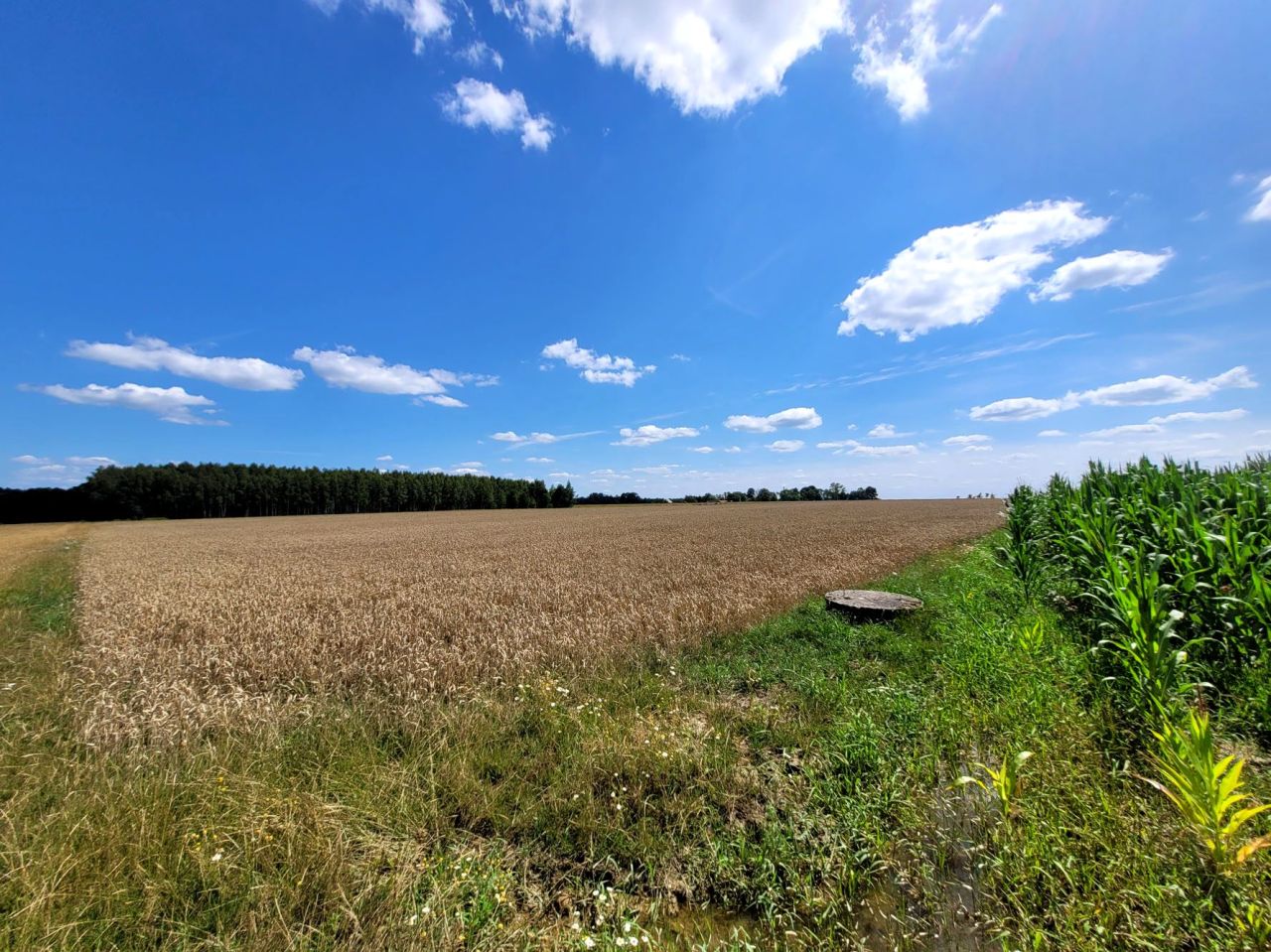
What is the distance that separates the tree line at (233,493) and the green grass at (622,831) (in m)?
97.7

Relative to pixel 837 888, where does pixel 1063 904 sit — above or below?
above

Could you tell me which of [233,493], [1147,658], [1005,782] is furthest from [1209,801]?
[233,493]

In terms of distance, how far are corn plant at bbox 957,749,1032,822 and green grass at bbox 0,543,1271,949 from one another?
63 mm

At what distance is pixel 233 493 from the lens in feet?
274

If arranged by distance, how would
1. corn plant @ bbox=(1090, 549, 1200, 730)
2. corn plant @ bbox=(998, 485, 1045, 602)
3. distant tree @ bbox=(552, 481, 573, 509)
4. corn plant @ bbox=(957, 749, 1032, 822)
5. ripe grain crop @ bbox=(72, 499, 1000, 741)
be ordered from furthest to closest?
1. distant tree @ bbox=(552, 481, 573, 509)
2. corn plant @ bbox=(998, 485, 1045, 602)
3. ripe grain crop @ bbox=(72, 499, 1000, 741)
4. corn plant @ bbox=(1090, 549, 1200, 730)
5. corn plant @ bbox=(957, 749, 1032, 822)

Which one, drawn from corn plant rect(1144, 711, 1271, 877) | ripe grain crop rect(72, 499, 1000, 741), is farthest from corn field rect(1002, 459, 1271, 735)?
ripe grain crop rect(72, 499, 1000, 741)

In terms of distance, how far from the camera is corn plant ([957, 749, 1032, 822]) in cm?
343

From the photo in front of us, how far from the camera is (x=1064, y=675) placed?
5.53m

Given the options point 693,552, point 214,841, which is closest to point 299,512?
point 693,552

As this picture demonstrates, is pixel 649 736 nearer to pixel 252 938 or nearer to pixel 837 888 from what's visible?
pixel 837 888

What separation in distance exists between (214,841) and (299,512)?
104 meters

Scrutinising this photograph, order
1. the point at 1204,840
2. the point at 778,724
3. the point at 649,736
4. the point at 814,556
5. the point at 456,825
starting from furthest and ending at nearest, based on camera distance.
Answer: the point at 814,556
the point at 778,724
the point at 649,736
the point at 456,825
the point at 1204,840

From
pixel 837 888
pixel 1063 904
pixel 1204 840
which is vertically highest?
pixel 1204 840

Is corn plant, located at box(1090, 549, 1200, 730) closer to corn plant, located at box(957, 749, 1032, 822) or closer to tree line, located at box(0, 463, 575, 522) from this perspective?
corn plant, located at box(957, 749, 1032, 822)
